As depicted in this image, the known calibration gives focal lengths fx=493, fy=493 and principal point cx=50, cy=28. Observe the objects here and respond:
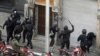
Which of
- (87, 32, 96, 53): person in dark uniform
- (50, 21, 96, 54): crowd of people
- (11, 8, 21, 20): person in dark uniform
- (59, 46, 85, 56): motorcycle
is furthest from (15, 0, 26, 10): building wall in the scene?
(59, 46, 85, 56): motorcycle

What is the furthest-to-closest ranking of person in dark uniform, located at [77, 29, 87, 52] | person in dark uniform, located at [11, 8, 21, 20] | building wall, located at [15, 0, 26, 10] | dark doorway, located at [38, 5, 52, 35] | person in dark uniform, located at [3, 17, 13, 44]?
building wall, located at [15, 0, 26, 10] → dark doorway, located at [38, 5, 52, 35] → person in dark uniform, located at [11, 8, 21, 20] → person in dark uniform, located at [3, 17, 13, 44] → person in dark uniform, located at [77, 29, 87, 52]

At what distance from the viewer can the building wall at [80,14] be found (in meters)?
25.3

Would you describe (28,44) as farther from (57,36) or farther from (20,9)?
(20,9)

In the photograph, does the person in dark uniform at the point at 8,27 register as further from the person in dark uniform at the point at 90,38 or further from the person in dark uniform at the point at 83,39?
the person in dark uniform at the point at 90,38

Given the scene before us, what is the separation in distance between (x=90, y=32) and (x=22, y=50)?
12.9ft

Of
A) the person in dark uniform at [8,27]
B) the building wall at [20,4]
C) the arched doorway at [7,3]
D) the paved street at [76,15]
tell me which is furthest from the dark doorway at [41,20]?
the arched doorway at [7,3]

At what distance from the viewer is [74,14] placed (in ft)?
85.3

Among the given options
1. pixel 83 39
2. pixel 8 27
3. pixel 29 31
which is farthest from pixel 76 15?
pixel 8 27

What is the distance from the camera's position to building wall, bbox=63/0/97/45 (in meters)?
25.3

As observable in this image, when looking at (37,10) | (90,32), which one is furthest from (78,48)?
(37,10)

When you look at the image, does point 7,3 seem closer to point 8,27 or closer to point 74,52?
point 8,27

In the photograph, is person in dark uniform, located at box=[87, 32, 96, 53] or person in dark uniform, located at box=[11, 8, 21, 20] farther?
person in dark uniform, located at box=[11, 8, 21, 20]

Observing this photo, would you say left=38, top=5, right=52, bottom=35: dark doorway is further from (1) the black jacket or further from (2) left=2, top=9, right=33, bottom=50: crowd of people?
(1) the black jacket

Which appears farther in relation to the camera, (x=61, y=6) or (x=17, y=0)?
(x=17, y=0)
